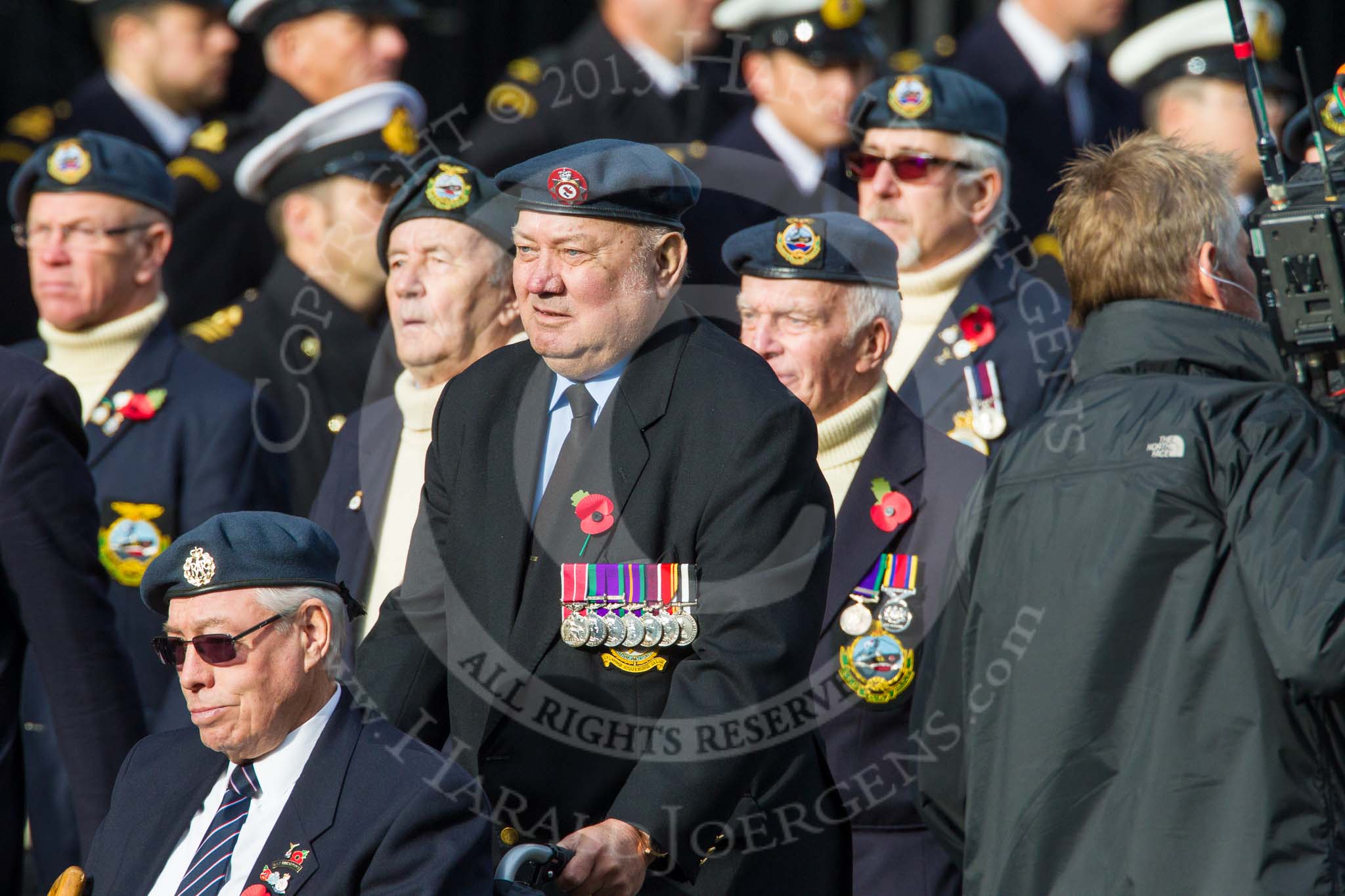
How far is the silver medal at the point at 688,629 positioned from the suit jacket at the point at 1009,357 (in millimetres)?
1867

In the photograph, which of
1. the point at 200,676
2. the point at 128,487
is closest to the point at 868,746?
→ the point at 200,676

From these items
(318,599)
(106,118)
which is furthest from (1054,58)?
(318,599)

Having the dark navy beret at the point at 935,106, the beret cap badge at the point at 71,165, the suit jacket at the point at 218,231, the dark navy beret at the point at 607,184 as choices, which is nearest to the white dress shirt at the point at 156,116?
the suit jacket at the point at 218,231

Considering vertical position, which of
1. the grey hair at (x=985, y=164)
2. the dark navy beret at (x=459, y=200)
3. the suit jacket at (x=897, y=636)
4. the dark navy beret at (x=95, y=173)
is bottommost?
the suit jacket at (x=897, y=636)

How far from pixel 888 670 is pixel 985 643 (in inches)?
40.4

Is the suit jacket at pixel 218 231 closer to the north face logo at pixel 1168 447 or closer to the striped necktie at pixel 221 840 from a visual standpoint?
the striped necktie at pixel 221 840

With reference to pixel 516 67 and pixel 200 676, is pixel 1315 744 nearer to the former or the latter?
pixel 200 676

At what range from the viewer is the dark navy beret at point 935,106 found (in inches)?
224

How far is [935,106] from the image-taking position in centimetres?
568

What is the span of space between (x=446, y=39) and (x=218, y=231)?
155cm

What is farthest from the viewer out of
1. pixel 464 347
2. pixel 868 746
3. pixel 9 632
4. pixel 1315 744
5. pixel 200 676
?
pixel 464 347

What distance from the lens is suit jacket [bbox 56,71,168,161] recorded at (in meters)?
8.15

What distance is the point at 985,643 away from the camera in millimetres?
3527

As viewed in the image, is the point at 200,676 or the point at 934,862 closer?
the point at 200,676
